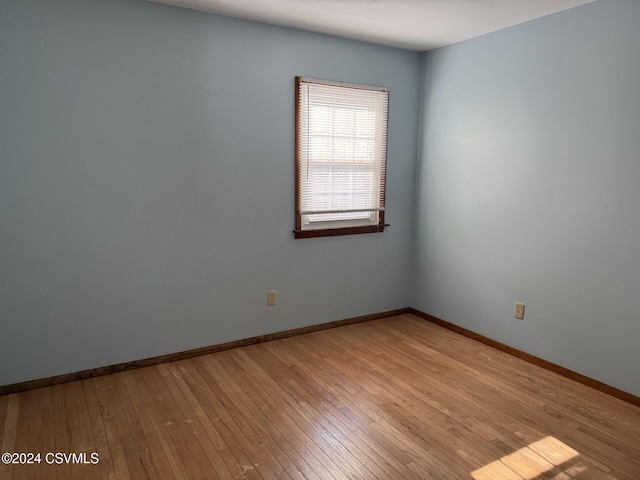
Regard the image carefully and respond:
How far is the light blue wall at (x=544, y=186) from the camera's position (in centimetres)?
264

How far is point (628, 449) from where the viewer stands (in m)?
2.21

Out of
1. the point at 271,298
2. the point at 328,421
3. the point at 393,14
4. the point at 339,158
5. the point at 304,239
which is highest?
the point at 393,14

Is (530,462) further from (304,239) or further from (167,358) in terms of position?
(167,358)

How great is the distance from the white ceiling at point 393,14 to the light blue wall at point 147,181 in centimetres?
16

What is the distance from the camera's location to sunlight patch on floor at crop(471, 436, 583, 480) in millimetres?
2025

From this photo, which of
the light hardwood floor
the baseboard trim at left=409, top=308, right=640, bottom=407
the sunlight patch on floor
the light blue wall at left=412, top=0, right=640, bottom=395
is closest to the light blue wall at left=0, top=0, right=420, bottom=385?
the light hardwood floor

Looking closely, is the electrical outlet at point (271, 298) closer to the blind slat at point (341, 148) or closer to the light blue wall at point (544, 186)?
the blind slat at point (341, 148)

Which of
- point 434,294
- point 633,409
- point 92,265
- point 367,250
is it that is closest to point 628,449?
point 633,409

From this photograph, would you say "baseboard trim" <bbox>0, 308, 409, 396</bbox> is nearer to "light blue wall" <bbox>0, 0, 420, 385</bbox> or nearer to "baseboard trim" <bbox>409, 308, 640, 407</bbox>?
"light blue wall" <bbox>0, 0, 420, 385</bbox>

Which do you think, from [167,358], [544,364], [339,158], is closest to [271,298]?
[167,358]

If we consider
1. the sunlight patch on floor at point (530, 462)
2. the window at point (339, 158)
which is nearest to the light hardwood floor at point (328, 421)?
the sunlight patch on floor at point (530, 462)

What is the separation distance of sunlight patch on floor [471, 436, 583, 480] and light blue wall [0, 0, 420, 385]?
1.93 metres

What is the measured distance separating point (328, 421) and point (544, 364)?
1681 millimetres

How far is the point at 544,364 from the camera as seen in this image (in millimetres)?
3127
